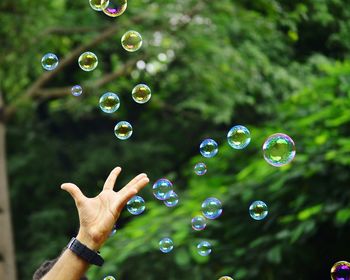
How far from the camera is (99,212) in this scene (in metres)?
2.34

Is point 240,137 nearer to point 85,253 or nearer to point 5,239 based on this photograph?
point 85,253

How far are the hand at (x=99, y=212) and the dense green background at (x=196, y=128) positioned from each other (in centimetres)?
237

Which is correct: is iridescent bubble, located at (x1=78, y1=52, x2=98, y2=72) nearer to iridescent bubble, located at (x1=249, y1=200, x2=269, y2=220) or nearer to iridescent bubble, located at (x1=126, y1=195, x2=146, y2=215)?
iridescent bubble, located at (x1=126, y1=195, x2=146, y2=215)

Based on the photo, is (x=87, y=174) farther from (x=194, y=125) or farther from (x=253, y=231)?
(x=253, y=231)

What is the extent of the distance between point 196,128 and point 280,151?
656 cm

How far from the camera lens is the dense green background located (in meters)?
4.98

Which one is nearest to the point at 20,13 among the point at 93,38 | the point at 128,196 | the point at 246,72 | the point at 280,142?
the point at 93,38

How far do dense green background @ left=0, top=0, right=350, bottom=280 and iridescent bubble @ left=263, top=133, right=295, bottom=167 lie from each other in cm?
124

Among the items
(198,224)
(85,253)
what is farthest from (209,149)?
(85,253)

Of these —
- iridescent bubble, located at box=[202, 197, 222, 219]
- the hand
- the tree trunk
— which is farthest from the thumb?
the tree trunk

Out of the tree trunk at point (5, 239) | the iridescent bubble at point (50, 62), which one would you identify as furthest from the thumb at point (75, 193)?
the tree trunk at point (5, 239)

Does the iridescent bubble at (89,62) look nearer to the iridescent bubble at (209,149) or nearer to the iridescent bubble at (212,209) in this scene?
the iridescent bubble at (209,149)

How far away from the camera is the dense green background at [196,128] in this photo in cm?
498

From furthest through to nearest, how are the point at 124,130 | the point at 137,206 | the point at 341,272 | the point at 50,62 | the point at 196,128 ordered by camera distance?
the point at 196,128, the point at 50,62, the point at 124,130, the point at 137,206, the point at 341,272
